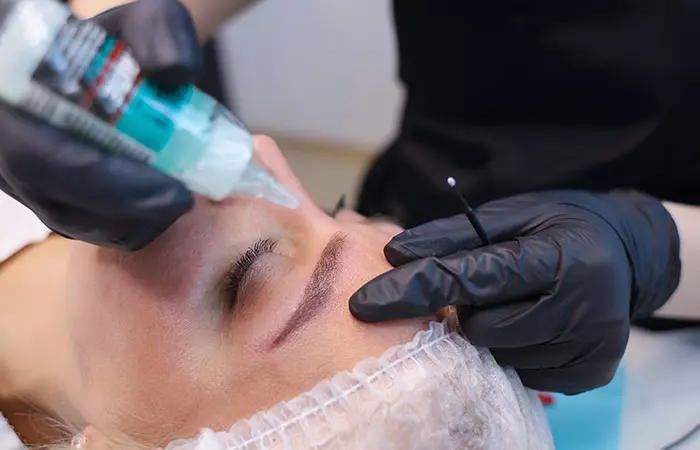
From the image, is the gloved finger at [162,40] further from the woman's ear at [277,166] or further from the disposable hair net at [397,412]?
the disposable hair net at [397,412]

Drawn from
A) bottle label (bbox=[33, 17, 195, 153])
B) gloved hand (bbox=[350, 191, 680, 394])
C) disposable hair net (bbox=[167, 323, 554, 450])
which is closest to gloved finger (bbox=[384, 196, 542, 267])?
gloved hand (bbox=[350, 191, 680, 394])

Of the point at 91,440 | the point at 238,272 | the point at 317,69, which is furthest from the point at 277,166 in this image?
the point at 317,69

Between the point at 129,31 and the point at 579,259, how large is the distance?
24.9 inches

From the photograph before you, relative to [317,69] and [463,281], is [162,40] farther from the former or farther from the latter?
[317,69]

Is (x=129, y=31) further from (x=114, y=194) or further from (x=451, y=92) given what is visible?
(x=451, y=92)

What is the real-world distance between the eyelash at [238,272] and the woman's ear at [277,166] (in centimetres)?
13

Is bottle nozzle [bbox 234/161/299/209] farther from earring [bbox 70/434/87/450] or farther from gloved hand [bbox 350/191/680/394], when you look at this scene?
earring [bbox 70/434/87/450]

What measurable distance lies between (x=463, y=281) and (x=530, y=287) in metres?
0.10

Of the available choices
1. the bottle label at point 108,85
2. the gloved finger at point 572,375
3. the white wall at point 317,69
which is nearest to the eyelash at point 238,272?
the bottle label at point 108,85

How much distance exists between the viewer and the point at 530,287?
0.82 meters

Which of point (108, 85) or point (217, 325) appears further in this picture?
point (217, 325)

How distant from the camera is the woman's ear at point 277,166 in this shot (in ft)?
2.99

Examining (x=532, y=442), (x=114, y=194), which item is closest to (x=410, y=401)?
(x=532, y=442)

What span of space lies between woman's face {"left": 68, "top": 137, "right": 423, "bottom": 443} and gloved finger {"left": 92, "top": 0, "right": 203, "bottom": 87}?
0.68 ft
